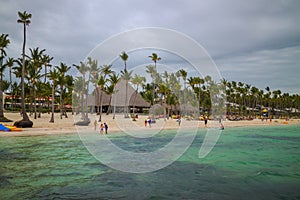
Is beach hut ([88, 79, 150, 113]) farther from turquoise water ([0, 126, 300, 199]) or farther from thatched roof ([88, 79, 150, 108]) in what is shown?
turquoise water ([0, 126, 300, 199])

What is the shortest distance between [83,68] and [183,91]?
30.8 meters

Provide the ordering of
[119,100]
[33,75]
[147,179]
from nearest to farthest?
[147,179], [33,75], [119,100]

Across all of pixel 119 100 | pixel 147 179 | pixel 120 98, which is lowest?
pixel 147 179

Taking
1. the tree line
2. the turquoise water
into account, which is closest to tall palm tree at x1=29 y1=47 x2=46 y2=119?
the tree line

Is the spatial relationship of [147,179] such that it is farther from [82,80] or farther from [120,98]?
[120,98]

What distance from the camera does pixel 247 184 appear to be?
1000 centimetres

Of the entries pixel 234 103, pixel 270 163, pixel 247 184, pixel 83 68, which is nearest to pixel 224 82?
pixel 234 103

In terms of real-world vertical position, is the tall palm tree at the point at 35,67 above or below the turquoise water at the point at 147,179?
above

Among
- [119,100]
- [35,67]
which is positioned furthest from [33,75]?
[119,100]

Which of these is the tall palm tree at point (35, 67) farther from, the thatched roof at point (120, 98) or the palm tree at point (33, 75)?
A: the thatched roof at point (120, 98)

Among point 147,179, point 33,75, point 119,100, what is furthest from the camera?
point 119,100

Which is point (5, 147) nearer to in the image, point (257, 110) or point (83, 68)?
point (83, 68)

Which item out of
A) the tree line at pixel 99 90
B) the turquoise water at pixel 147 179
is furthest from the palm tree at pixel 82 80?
the turquoise water at pixel 147 179

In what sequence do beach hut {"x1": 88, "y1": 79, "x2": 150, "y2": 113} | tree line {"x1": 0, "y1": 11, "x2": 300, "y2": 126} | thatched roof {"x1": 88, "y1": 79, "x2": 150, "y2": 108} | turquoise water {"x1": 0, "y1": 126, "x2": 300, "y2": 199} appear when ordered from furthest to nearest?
thatched roof {"x1": 88, "y1": 79, "x2": 150, "y2": 108} → beach hut {"x1": 88, "y1": 79, "x2": 150, "y2": 113} → tree line {"x1": 0, "y1": 11, "x2": 300, "y2": 126} → turquoise water {"x1": 0, "y1": 126, "x2": 300, "y2": 199}
